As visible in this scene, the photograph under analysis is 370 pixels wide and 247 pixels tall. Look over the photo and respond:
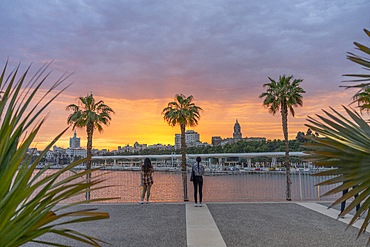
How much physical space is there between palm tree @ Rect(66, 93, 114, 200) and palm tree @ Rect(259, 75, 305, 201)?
10.2 m

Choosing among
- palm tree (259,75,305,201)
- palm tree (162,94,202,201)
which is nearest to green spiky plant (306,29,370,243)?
palm tree (162,94,202,201)

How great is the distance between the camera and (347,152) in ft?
7.82

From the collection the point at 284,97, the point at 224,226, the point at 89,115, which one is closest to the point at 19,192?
the point at 224,226

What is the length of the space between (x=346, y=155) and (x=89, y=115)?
16815mm

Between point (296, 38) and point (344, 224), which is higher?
point (296, 38)

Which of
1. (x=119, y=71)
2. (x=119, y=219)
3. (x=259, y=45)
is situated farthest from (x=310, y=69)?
(x=119, y=219)

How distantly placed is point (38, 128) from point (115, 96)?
2273 cm

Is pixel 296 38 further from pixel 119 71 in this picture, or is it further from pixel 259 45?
pixel 119 71

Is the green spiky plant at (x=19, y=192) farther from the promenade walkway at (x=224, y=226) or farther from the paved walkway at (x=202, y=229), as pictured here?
the paved walkway at (x=202, y=229)

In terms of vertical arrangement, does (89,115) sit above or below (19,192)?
above

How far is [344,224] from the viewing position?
7918 millimetres

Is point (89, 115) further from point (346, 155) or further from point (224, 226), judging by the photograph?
point (346, 155)

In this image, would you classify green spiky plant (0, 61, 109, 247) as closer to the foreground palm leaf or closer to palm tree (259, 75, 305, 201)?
the foreground palm leaf

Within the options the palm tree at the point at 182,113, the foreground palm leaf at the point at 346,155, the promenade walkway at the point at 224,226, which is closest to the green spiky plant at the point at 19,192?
the foreground palm leaf at the point at 346,155
